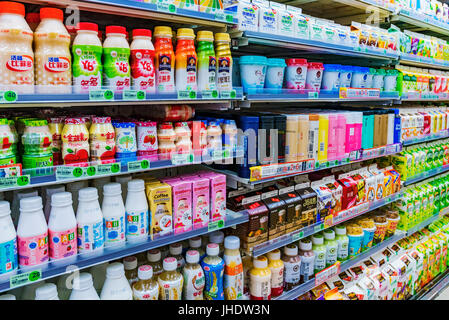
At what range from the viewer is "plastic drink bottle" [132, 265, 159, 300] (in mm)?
1717

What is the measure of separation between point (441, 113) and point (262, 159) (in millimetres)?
2627

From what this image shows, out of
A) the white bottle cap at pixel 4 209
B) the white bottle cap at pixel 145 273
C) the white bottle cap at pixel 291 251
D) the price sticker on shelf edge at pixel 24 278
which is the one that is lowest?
the white bottle cap at pixel 291 251

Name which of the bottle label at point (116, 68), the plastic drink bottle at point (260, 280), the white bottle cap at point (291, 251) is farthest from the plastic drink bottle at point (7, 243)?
the white bottle cap at point (291, 251)

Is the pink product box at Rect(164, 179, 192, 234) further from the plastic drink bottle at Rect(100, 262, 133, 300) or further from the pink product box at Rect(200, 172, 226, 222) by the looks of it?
the plastic drink bottle at Rect(100, 262, 133, 300)

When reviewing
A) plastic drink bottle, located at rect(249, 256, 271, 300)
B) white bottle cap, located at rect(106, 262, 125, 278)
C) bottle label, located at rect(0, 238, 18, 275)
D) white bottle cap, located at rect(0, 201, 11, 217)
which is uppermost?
white bottle cap, located at rect(0, 201, 11, 217)

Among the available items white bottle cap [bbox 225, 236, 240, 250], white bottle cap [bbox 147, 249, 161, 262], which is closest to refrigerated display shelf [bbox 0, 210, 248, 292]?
white bottle cap [bbox 225, 236, 240, 250]

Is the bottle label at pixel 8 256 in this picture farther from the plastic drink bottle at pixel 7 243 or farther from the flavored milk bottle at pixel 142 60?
the flavored milk bottle at pixel 142 60

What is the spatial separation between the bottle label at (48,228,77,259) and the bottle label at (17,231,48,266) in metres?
0.03

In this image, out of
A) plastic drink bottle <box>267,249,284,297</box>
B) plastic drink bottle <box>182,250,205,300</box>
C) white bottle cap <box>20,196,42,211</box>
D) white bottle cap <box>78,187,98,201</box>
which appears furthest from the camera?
plastic drink bottle <box>267,249,284,297</box>

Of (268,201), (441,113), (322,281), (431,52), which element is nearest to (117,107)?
(268,201)

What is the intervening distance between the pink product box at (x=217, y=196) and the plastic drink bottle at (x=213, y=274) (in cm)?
18

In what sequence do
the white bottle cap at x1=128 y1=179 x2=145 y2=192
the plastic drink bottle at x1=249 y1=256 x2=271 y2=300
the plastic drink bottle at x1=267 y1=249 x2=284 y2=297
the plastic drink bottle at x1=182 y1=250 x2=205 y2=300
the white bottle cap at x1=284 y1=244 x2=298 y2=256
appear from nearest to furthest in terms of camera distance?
the white bottle cap at x1=128 y1=179 x2=145 y2=192 < the plastic drink bottle at x1=182 y1=250 x2=205 y2=300 < the plastic drink bottle at x1=249 y1=256 x2=271 y2=300 < the plastic drink bottle at x1=267 y1=249 x2=284 y2=297 < the white bottle cap at x1=284 y1=244 x2=298 y2=256

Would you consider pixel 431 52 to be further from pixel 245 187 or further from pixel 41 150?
pixel 41 150

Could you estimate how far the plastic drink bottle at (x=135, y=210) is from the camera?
1.67 meters
